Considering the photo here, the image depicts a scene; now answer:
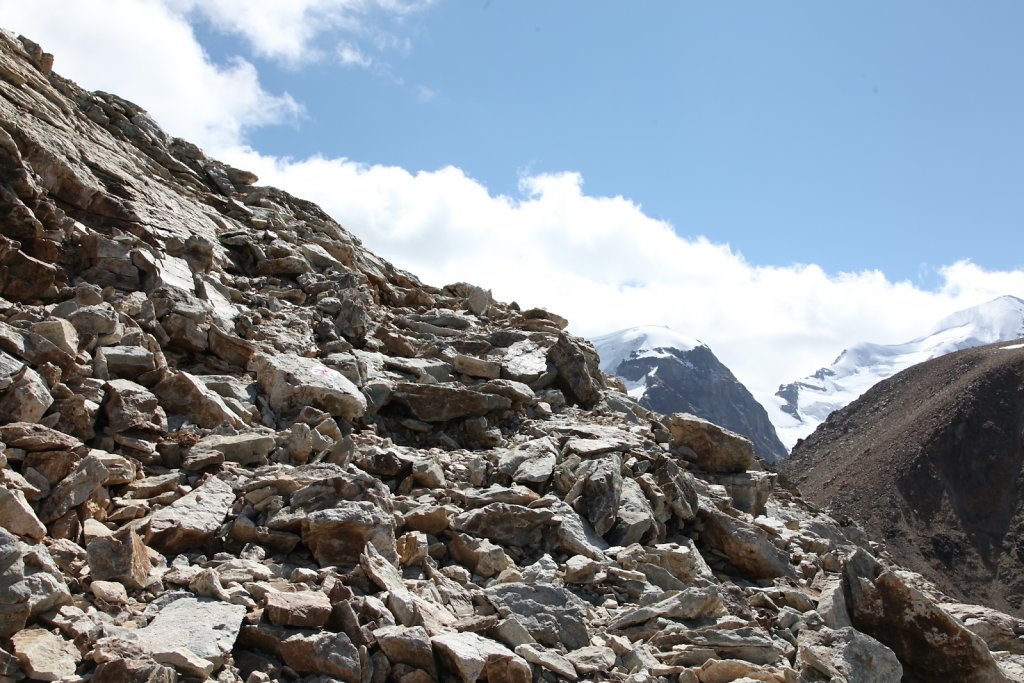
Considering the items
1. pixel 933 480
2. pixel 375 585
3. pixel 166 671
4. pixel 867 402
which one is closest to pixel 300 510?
pixel 375 585

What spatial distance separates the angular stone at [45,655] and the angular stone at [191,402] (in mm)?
4550

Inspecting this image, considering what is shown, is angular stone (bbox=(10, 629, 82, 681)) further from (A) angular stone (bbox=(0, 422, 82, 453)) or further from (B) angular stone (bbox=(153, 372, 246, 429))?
(B) angular stone (bbox=(153, 372, 246, 429))

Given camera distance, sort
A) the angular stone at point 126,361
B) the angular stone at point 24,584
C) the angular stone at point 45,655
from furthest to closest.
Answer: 1. the angular stone at point 126,361
2. the angular stone at point 24,584
3. the angular stone at point 45,655

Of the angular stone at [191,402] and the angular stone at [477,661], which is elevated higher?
the angular stone at [191,402]

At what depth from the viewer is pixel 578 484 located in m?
9.88

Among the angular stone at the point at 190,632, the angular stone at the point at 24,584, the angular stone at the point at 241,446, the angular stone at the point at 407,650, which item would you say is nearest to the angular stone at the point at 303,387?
the angular stone at the point at 241,446

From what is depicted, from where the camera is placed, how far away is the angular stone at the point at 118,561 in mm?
5562

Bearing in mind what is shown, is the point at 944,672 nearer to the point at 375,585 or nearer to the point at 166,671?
the point at 375,585

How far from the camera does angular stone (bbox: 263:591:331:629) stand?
17.6 feet

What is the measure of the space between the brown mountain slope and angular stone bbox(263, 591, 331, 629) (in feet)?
196

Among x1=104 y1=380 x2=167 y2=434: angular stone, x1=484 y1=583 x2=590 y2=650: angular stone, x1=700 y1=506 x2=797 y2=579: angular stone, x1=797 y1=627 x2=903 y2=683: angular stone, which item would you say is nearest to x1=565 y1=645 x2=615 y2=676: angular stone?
x1=484 y1=583 x2=590 y2=650: angular stone

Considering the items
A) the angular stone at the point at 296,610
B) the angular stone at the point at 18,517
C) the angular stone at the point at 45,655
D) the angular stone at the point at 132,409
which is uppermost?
the angular stone at the point at 132,409

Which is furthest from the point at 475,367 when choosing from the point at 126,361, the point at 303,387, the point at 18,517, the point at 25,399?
the point at 18,517

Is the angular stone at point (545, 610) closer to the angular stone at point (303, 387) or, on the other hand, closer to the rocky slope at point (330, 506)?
the rocky slope at point (330, 506)
